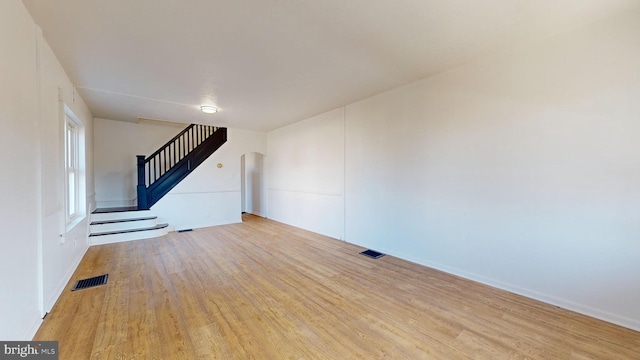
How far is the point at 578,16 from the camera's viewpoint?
87.0 inches

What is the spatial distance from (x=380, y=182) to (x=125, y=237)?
17.5ft

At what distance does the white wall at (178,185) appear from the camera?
6160 millimetres

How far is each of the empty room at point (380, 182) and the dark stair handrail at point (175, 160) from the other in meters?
1.44

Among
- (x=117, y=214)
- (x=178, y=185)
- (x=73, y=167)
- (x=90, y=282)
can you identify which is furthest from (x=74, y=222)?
(x=178, y=185)

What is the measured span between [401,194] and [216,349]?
123 inches

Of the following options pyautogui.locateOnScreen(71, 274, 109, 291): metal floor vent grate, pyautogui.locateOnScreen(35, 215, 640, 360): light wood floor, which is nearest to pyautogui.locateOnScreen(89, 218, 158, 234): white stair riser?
pyautogui.locateOnScreen(35, 215, 640, 360): light wood floor

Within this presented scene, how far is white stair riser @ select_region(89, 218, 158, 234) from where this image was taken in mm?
5004

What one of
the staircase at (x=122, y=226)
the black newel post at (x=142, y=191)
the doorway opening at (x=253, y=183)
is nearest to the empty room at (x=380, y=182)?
the staircase at (x=122, y=226)

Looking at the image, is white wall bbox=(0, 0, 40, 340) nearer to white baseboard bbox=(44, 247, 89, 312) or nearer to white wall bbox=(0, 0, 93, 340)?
white wall bbox=(0, 0, 93, 340)

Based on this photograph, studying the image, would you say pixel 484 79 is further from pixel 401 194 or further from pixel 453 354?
pixel 453 354

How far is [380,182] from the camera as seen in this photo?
4.26 m

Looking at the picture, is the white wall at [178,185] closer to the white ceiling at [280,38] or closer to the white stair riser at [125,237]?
the white stair riser at [125,237]

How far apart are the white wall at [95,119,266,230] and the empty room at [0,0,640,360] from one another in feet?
6.71

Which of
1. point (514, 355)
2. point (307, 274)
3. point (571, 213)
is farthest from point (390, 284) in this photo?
point (571, 213)
